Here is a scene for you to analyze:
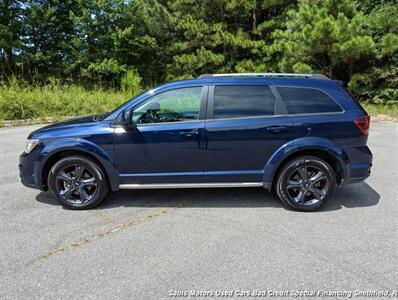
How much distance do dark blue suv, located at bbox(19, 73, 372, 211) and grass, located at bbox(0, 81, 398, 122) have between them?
306 inches

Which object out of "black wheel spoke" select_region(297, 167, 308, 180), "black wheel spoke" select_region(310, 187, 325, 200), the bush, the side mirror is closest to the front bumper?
the side mirror

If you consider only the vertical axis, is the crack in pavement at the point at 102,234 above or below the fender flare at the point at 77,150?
below

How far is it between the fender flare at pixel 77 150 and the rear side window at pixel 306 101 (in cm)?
237

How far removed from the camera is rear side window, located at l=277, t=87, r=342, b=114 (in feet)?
12.3

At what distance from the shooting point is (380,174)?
5.12 meters

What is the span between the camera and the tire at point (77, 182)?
12.3 feet

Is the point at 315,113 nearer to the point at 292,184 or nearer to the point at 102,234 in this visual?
the point at 292,184

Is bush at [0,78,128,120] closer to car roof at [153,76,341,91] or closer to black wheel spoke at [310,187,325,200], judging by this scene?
car roof at [153,76,341,91]

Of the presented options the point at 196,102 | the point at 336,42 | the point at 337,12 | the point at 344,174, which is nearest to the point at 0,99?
the point at 196,102

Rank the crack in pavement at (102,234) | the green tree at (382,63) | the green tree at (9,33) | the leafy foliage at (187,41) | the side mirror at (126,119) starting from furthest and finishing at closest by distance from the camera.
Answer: the green tree at (9,33) → the leafy foliage at (187,41) → the green tree at (382,63) → the side mirror at (126,119) → the crack in pavement at (102,234)

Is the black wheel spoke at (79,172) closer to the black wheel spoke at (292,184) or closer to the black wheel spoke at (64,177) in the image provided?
the black wheel spoke at (64,177)

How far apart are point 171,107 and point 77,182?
1.56m

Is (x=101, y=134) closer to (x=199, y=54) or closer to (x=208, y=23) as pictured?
(x=199, y=54)

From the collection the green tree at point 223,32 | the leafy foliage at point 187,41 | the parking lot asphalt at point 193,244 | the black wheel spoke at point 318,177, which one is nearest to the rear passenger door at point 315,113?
the black wheel spoke at point 318,177
